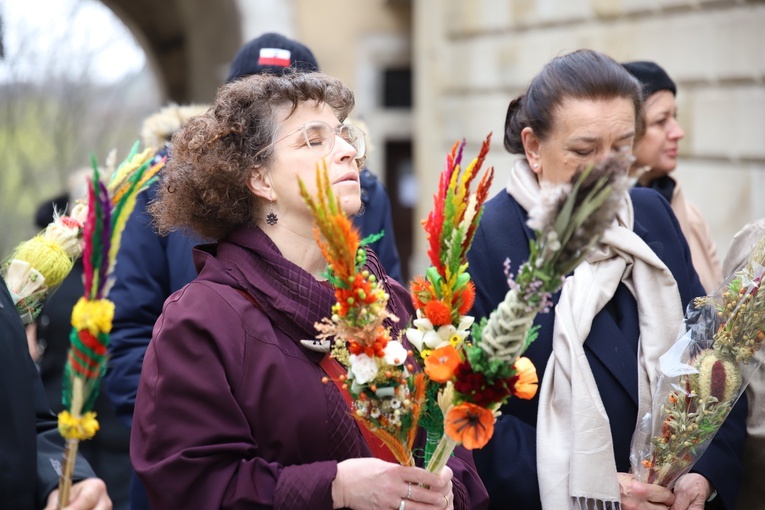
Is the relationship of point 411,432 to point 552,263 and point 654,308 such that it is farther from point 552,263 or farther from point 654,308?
point 654,308

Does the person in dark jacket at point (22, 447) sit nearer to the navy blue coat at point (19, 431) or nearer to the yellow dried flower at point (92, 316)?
the navy blue coat at point (19, 431)

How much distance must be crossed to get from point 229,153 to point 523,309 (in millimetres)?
1090

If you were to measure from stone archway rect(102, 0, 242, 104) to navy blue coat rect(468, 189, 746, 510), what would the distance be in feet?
33.5

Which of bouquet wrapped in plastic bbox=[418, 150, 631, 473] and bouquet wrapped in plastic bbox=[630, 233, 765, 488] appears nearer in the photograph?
bouquet wrapped in plastic bbox=[418, 150, 631, 473]

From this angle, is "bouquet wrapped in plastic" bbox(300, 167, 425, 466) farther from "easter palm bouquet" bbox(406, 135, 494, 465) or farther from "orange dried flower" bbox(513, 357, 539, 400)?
"orange dried flower" bbox(513, 357, 539, 400)

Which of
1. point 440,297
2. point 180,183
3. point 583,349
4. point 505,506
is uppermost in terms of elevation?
point 180,183

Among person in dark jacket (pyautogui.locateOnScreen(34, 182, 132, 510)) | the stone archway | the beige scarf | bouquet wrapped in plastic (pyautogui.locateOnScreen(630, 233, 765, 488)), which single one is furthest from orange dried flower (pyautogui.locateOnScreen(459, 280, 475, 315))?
the stone archway

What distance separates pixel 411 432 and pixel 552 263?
23.3 inches

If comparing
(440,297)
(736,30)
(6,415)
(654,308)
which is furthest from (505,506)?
(736,30)

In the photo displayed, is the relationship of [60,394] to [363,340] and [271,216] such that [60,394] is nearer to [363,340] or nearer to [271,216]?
[271,216]

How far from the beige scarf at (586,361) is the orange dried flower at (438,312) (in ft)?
2.52

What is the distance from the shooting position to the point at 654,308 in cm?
325

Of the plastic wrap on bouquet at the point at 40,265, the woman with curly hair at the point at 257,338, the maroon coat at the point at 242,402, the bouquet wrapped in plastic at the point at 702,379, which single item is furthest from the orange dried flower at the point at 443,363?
the plastic wrap on bouquet at the point at 40,265

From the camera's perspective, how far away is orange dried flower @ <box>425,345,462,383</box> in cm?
233
